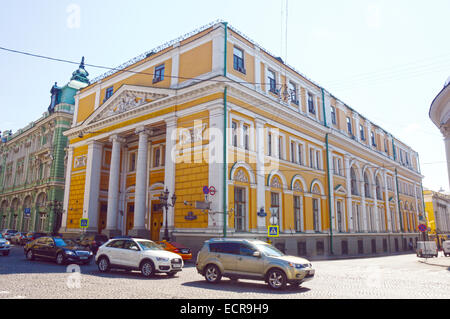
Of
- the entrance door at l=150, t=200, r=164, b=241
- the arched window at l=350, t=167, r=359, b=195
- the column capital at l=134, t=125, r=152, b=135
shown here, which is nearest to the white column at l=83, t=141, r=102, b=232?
the entrance door at l=150, t=200, r=164, b=241

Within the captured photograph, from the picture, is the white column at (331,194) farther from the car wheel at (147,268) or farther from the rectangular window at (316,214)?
the car wheel at (147,268)

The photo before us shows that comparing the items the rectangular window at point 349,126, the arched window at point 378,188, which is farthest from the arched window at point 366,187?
the rectangular window at point 349,126

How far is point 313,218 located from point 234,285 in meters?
19.2

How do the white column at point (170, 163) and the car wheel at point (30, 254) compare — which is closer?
the car wheel at point (30, 254)

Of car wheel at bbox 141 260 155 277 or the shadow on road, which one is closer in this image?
the shadow on road

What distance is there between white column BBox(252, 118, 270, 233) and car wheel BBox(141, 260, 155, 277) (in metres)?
11.1

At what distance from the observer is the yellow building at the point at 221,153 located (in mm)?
23391

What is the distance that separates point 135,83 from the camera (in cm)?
3053

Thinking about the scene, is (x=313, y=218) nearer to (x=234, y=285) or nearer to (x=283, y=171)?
Result: (x=283, y=171)

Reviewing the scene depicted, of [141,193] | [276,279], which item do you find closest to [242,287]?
[276,279]

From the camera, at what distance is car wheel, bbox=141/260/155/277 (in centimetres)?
1414

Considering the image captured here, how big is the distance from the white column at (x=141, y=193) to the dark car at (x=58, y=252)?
6.97 metres

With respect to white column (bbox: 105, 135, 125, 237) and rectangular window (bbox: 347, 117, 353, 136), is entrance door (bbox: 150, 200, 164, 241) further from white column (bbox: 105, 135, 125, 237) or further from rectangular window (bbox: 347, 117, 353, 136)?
rectangular window (bbox: 347, 117, 353, 136)
